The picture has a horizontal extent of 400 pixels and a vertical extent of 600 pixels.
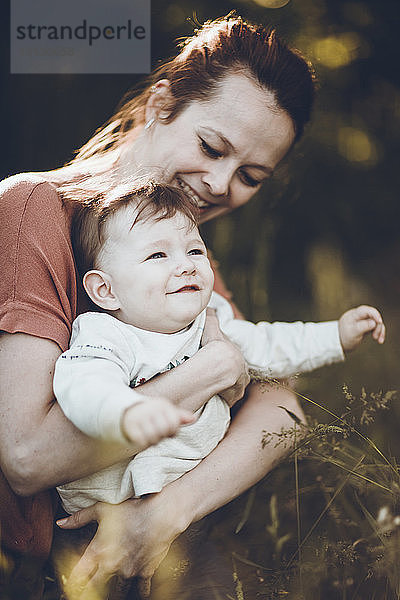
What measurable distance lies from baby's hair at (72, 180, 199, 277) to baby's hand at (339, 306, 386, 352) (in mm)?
425

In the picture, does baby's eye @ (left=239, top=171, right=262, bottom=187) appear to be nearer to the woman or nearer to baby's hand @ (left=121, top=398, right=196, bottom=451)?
the woman

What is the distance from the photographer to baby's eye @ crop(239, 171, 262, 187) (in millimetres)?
1343

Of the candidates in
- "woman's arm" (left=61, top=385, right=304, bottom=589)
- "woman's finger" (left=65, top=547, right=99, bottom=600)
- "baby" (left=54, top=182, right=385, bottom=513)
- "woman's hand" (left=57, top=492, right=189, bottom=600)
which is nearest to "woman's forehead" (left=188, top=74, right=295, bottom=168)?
"baby" (left=54, top=182, right=385, bottom=513)

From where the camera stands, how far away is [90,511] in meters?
1.12

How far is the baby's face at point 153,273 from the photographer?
1.09 metres

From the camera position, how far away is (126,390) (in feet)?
2.89

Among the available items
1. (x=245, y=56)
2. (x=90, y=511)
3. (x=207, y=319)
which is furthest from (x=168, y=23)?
(x=90, y=511)

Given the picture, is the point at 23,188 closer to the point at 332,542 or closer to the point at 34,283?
the point at 34,283

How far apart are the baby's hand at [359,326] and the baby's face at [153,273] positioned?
1.31 ft

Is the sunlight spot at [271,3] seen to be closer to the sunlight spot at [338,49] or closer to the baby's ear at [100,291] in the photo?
the sunlight spot at [338,49]

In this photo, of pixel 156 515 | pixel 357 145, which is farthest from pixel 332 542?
pixel 357 145

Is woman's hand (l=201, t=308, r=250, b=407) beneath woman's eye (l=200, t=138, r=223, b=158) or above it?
beneath

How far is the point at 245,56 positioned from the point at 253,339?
523 millimetres

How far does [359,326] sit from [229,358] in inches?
13.9
